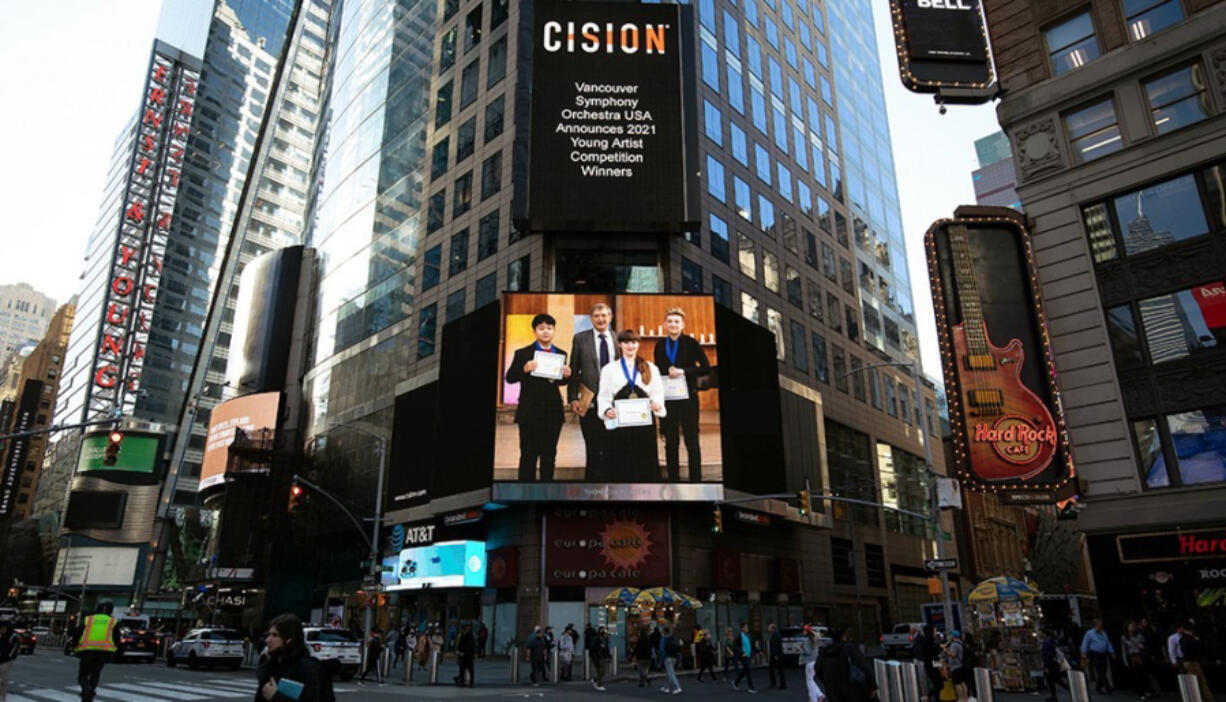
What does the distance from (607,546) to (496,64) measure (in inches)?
1216

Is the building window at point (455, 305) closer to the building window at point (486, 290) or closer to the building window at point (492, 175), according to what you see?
the building window at point (486, 290)

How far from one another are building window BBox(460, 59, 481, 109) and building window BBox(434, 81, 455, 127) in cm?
151

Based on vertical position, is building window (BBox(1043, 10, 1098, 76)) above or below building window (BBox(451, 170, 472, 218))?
below

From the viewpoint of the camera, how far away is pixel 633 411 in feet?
122

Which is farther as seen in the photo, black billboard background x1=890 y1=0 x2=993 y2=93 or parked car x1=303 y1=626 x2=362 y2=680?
parked car x1=303 y1=626 x2=362 y2=680

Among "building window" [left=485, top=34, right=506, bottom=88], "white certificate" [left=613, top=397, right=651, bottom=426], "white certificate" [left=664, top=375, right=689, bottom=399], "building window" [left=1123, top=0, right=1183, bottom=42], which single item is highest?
"building window" [left=485, top=34, right=506, bottom=88]

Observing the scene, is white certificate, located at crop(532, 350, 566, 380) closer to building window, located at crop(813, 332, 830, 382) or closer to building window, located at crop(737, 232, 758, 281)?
building window, located at crop(737, 232, 758, 281)

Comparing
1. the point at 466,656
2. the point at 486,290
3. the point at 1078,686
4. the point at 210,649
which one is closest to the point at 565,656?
the point at 466,656

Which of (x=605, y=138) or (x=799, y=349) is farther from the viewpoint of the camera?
(x=799, y=349)

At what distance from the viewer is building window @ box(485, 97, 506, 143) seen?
155 ft

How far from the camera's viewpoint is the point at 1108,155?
22.5 meters

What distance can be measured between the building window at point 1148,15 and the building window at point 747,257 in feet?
87.1

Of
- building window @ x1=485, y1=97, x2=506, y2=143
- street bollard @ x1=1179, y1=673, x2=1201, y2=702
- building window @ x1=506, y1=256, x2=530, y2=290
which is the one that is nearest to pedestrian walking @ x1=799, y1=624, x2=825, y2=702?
street bollard @ x1=1179, y1=673, x2=1201, y2=702

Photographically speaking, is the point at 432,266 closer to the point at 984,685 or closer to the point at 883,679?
the point at 883,679
